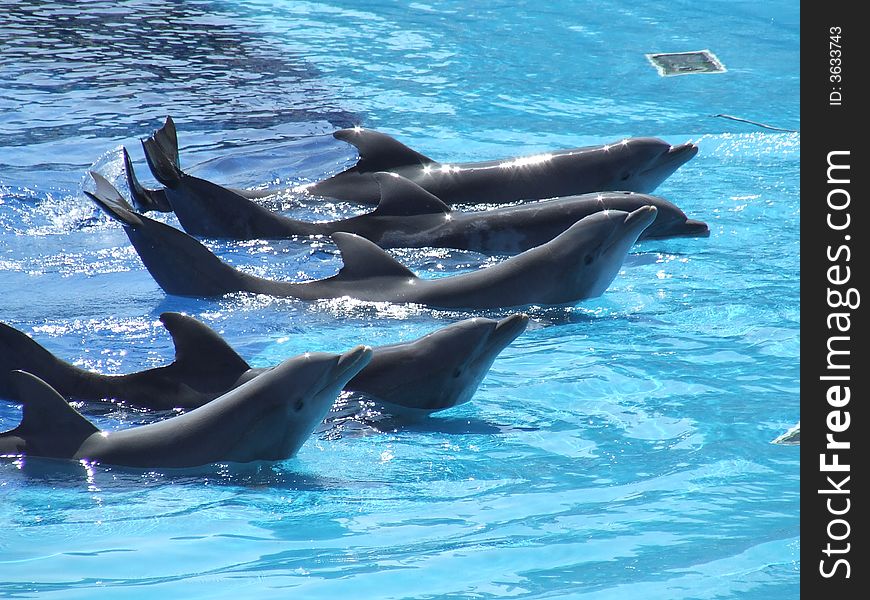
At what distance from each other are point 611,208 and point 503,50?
6.42m

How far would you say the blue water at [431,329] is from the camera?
170 inches

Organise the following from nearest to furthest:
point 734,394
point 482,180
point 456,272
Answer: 1. point 734,394
2. point 456,272
3. point 482,180

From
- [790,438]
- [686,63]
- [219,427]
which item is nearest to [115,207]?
[219,427]

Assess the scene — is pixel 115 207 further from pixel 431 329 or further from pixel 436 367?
pixel 436 367

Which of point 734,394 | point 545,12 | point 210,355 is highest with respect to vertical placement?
point 545,12

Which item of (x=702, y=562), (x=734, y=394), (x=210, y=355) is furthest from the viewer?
(x=734, y=394)

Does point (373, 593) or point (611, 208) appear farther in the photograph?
point (611, 208)

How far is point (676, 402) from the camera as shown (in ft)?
19.4

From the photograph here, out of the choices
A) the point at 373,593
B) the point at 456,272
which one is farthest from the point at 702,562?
the point at 456,272

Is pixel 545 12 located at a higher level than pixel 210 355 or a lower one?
higher

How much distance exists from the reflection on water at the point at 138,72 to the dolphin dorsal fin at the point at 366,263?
14.8ft

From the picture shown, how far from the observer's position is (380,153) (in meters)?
9.32

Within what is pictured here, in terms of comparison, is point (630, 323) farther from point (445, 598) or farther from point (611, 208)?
point (445, 598)

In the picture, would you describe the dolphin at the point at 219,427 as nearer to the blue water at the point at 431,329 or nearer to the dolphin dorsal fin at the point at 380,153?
the blue water at the point at 431,329
